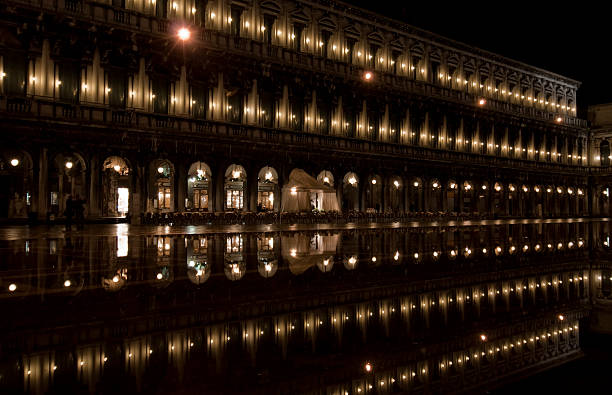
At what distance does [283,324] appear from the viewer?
6.71 m

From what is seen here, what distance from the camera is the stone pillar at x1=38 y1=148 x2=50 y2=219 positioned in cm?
3012

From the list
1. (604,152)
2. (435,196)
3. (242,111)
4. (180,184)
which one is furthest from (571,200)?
(180,184)

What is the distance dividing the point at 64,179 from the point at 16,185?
2732mm

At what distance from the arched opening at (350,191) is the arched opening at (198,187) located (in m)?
13.0

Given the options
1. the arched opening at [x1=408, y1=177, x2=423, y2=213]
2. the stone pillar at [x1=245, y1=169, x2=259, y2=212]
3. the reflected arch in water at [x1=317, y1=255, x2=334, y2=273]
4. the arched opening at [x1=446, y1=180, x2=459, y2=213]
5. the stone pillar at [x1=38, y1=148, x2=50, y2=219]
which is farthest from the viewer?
the arched opening at [x1=446, y1=180, x2=459, y2=213]

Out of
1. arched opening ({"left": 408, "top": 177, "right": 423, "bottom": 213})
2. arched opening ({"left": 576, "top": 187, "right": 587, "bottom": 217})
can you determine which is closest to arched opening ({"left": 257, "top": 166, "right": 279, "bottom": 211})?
arched opening ({"left": 408, "top": 177, "right": 423, "bottom": 213})

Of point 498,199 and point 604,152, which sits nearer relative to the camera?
point 498,199

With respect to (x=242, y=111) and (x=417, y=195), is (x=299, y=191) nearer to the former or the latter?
(x=242, y=111)

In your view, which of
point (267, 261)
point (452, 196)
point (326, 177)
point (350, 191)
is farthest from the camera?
point (452, 196)

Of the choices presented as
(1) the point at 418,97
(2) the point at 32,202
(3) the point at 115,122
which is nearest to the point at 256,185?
(3) the point at 115,122

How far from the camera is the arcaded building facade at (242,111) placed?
1201 inches

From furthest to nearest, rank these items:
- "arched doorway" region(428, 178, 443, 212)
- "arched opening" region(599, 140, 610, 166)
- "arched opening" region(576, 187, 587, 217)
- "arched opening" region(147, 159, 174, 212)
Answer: "arched opening" region(599, 140, 610, 166) < "arched opening" region(576, 187, 587, 217) < "arched doorway" region(428, 178, 443, 212) < "arched opening" region(147, 159, 174, 212)

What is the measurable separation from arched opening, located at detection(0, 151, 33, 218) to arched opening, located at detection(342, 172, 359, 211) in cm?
2521

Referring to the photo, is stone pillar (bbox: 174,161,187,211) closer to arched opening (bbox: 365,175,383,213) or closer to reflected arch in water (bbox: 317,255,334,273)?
arched opening (bbox: 365,175,383,213)
